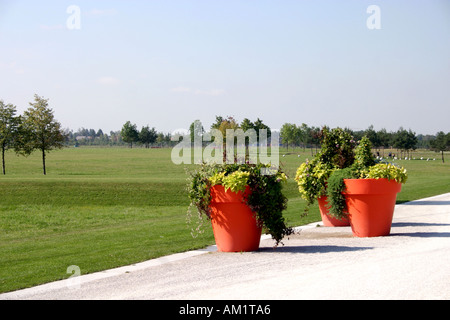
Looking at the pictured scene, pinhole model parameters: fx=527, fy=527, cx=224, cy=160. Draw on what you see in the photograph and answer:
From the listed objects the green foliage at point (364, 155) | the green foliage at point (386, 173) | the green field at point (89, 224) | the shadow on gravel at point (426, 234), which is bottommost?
the green field at point (89, 224)

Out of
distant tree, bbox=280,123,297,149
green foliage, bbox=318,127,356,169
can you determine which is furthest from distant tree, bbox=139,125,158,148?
green foliage, bbox=318,127,356,169

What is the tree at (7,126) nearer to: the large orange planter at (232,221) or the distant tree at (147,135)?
the large orange planter at (232,221)

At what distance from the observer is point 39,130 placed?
160 feet

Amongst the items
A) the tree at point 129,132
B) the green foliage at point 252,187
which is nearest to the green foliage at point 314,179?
the green foliage at point 252,187

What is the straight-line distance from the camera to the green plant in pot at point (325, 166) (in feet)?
41.6

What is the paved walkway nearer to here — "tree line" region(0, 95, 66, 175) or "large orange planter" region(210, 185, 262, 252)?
"large orange planter" region(210, 185, 262, 252)

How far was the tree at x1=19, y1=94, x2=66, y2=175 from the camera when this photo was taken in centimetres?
4794

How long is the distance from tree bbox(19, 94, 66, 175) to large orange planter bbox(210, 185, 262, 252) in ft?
137

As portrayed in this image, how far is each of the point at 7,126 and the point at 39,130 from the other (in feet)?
9.16

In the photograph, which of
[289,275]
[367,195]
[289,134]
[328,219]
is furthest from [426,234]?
[289,134]

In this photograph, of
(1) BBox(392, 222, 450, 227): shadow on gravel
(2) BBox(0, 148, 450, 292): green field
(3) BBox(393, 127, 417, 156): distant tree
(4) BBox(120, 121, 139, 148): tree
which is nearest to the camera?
(2) BBox(0, 148, 450, 292): green field

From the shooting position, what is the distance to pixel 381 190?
34.4 feet
